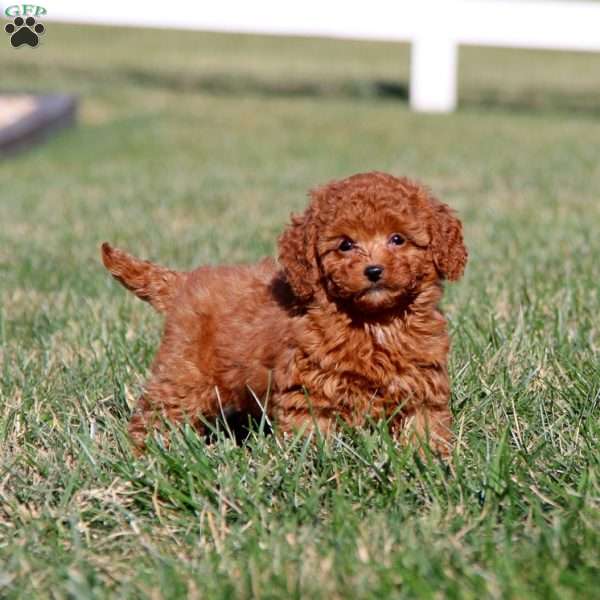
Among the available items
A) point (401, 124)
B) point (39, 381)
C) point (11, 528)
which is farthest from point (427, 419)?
point (401, 124)

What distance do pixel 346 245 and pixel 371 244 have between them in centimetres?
9

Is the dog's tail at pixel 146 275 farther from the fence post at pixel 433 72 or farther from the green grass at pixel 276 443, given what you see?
the fence post at pixel 433 72

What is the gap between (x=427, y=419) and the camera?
144 inches

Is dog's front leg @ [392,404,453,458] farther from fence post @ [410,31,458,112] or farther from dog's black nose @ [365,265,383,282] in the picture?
fence post @ [410,31,458,112]

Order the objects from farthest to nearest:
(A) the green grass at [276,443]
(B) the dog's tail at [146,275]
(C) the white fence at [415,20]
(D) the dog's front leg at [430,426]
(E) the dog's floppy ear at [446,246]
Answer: (C) the white fence at [415,20]
(B) the dog's tail at [146,275]
(E) the dog's floppy ear at [446,246]
(D) the dog's front leg at [430,426]
(A) the green grass at [276,443]

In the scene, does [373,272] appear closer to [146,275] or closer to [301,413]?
[301,413]

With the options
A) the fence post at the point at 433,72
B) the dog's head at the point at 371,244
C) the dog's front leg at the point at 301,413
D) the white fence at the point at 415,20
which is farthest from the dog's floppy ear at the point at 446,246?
the fence post at the point at 433,72

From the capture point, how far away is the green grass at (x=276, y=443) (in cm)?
288

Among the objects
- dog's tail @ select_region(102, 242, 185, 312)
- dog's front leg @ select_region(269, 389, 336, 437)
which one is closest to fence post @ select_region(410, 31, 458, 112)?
dog's tail @ select_region(102, 242, 185, 312)

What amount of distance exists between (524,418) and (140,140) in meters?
10.8

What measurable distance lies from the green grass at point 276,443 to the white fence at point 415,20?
6.74 metres

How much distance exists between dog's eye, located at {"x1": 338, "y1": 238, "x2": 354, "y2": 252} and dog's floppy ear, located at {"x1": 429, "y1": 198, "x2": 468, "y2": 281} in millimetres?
266

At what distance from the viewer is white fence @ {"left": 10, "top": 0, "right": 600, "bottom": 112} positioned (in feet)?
57.6

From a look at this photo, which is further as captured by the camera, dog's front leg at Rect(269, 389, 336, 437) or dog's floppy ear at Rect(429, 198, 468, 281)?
dog's floppy ear at Rect(429, 198, 468, 281)
